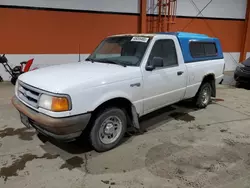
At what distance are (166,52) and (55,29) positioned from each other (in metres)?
5.97

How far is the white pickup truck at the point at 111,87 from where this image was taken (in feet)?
8.91

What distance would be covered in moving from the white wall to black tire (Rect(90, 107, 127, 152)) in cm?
669

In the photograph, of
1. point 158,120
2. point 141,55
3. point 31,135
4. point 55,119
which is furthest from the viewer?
point 158,120

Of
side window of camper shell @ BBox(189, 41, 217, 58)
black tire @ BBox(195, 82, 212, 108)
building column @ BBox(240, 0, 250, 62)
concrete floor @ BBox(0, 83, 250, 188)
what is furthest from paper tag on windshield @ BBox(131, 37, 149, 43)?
building column @ BBox(240, 0, 250, 62)

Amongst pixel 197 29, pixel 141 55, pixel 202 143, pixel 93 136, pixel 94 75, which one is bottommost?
pixel 202 143

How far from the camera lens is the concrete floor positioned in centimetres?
262

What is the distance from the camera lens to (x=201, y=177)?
8.91 ft

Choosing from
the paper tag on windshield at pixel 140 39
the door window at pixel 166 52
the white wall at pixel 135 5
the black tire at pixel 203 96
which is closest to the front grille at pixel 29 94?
the door window at pixel 166 52

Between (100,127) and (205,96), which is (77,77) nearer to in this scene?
(100,127)

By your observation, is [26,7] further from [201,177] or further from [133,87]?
[201,177]

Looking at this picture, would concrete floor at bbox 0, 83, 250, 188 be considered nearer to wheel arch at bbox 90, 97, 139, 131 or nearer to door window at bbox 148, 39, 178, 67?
wheel arch at bbox 90, 97, 139, 131

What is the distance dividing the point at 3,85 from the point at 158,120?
594 cm

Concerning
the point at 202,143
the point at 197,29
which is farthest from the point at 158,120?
the point at 197,29

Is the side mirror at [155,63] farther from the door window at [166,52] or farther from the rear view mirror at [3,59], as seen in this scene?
the rear view mirror at [3,59]
